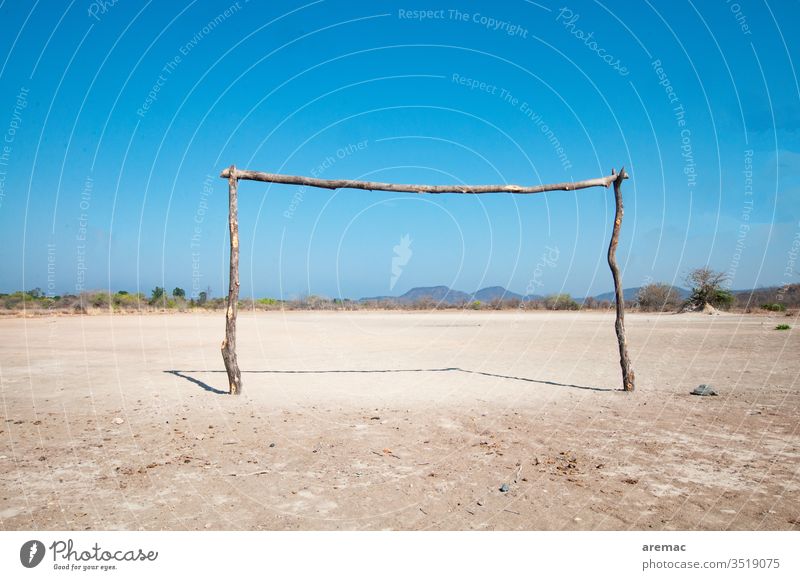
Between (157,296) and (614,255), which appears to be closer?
(614,255)

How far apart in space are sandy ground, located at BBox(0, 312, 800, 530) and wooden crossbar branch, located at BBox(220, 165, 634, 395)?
1.95 feet

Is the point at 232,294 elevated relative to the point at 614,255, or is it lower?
lower

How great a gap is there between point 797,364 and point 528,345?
791 centimetres

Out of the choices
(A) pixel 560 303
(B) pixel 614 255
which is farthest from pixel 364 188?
(A) pixel 560 303

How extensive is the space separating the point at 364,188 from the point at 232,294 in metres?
3.46

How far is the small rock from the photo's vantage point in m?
9.27

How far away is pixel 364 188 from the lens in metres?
10.1

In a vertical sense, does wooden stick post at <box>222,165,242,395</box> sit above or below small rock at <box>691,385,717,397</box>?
above

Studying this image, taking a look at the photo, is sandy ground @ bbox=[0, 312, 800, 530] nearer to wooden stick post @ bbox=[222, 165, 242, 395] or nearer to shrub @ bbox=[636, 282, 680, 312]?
wooden stick post @ bbox=[222, 165, 242, 395]

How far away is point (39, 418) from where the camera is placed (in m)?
7.64

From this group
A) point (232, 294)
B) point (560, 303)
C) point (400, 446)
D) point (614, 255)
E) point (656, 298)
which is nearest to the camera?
point (400, 446)

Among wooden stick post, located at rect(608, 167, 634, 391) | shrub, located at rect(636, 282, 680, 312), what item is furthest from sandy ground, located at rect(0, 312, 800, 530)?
shrub, located at rect(636, 282, 680, 312)

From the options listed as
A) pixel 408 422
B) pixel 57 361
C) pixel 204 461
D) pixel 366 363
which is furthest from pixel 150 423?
pixel 57 361

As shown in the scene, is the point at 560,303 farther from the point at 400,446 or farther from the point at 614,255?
the point at 400,446
